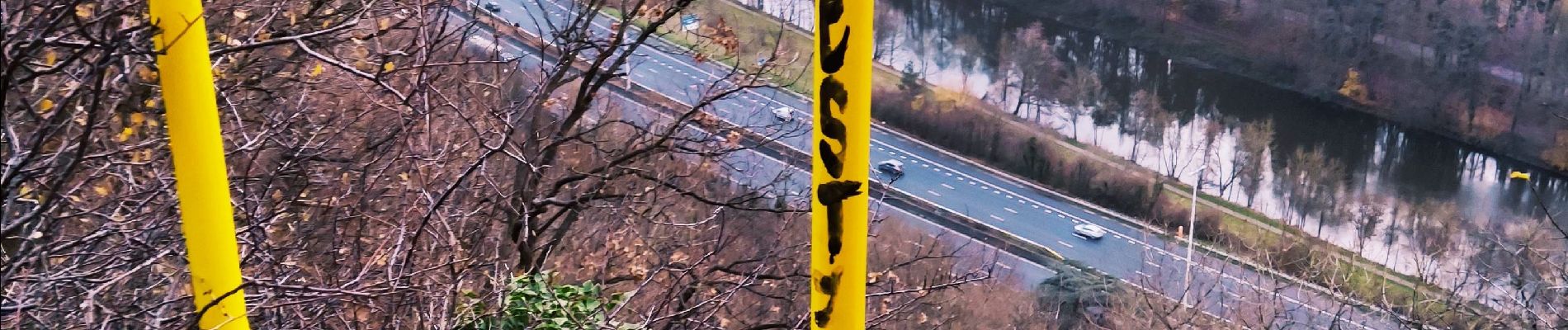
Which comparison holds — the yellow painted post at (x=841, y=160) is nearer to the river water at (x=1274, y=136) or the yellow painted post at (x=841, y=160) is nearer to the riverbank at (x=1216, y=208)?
the riverbank at (x=1216, y=208)

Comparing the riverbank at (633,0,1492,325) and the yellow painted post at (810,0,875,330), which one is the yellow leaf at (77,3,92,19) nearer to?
the yellow painted post at (810,0,875,330)

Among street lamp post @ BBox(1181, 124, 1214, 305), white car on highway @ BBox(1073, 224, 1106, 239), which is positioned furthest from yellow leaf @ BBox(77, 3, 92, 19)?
white car on highway @ BBox(1073, 224, 1106, 239)

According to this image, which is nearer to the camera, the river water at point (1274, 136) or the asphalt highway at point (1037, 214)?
the asphalt highway at point (1037, 214)

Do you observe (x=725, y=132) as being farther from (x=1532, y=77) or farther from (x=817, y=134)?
(x=1532, y=77)

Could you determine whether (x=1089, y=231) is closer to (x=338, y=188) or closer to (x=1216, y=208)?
(x=1216, y=208)

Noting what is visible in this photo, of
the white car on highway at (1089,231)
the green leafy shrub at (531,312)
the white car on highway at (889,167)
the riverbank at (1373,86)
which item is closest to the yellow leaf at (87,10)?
the green leafy shrub at (531,312)

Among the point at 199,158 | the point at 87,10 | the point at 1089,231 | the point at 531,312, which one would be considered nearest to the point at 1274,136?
the point at 1089,231
